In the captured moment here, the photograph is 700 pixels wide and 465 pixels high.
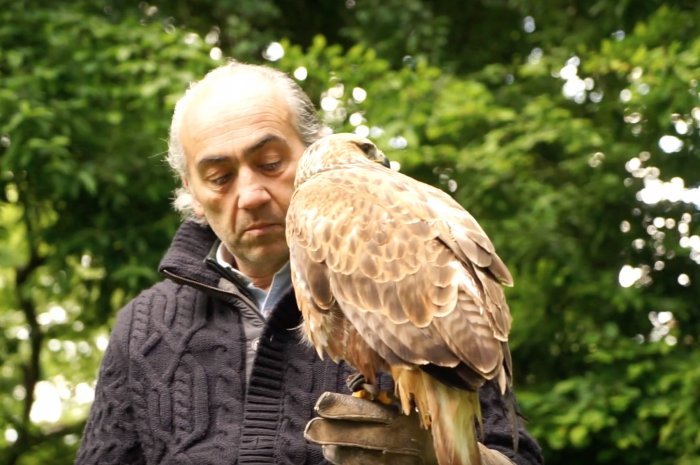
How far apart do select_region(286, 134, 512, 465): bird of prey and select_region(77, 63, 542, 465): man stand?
0.33 m

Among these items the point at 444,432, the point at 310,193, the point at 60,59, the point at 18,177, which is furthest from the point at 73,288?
the point at 444,432

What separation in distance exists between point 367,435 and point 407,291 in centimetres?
40

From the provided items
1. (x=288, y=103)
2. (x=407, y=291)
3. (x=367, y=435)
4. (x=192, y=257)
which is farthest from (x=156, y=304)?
(x=407, y=291)

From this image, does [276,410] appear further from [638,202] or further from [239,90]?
[638,202]

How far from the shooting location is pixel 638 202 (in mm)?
5742

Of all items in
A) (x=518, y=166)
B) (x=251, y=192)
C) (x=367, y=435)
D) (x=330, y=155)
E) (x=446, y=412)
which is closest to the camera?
(x=446, y=412)

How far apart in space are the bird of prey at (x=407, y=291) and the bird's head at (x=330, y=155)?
87 mm

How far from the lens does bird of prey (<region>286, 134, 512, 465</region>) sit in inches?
99.1

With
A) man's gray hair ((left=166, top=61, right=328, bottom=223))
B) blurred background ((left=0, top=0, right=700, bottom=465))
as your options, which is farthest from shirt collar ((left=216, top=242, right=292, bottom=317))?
blurred background ((left=0, top=0, right=700, bottom=465))

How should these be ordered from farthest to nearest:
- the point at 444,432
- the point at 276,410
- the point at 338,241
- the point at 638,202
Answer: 1. the point at 638,202
2. the point at 276,410
3. the point at 338,241
4. the point at 444,432

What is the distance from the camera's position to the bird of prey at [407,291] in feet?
8.26

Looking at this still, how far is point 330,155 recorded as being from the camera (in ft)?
10.1

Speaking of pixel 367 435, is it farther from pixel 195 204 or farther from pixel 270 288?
pixel 195 204

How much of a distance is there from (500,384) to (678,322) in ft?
11.2
